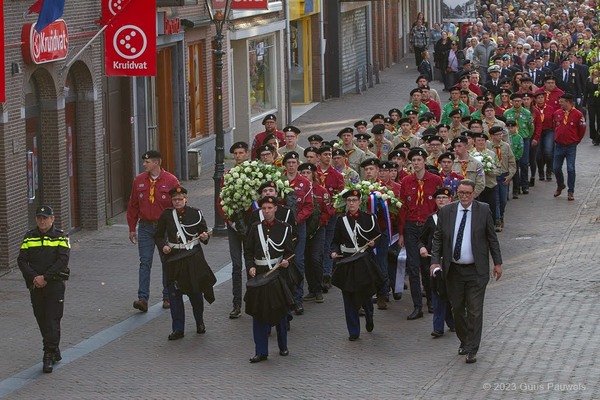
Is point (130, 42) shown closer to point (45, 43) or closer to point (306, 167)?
point (45, 43)

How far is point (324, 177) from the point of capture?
19172 millimetres

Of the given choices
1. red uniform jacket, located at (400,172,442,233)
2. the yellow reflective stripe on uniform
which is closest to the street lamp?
red uniform jacket, located at (400,172,442,233)

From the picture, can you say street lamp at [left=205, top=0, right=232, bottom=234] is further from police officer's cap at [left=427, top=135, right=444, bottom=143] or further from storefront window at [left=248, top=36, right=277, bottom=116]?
storefront window at [left=248, top=36, right=277, bottom=116]

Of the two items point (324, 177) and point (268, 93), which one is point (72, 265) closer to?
point (324, 177)

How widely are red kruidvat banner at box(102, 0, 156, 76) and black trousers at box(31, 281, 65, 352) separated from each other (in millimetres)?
8570

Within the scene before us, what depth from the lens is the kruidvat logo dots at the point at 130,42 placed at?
77.2 ft

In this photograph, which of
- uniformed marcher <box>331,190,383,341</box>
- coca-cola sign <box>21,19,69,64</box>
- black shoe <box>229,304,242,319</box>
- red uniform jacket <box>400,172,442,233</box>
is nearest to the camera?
uniformed marcher <box>331,190,383,341</box>

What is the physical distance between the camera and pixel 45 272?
15172 millimetres

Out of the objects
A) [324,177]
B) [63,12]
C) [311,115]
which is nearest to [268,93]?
[311,115]

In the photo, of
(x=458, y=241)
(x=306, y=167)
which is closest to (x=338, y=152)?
(x=306, y=167)

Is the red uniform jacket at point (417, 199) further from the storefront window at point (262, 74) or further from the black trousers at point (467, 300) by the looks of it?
the storefront window at point (262, 74)

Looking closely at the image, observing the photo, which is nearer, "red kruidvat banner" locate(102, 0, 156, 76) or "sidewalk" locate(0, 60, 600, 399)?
"sidewalk" locate(0, 60, 600, 399)

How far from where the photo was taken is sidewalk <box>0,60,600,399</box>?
14.3 metres

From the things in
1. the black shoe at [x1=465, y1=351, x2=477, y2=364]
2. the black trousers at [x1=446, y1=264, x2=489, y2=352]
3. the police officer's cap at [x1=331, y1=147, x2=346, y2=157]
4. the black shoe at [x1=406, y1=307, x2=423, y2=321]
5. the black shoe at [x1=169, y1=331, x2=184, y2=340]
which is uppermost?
the police officer's cap at [x1=331, y1=147, x2=346, y2=157]
